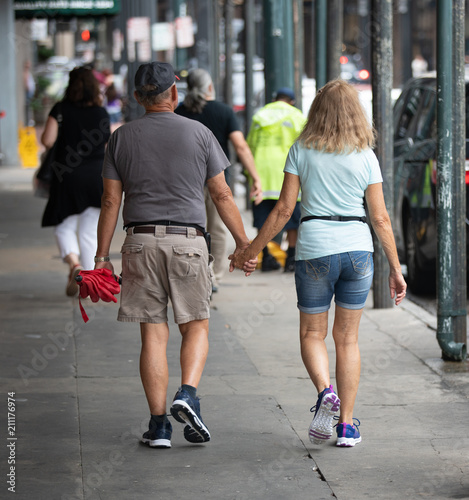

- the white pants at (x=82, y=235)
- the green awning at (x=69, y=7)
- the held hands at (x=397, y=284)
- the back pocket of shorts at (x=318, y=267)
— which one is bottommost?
the white pants at (x=82, y=235)

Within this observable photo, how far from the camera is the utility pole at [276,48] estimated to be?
40.8ft

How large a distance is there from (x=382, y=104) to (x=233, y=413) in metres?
3.64

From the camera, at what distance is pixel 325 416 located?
523 cm

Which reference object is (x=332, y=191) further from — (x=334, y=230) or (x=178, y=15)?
(x=178, y=15)

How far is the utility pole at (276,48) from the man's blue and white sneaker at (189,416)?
296 inches

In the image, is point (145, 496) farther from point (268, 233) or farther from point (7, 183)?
point (7, 183)

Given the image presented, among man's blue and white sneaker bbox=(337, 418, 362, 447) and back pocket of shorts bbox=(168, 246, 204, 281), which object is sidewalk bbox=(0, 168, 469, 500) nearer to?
man's blue and white sneaker bbox=(337, 418, 362, 447)

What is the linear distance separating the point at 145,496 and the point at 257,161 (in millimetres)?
6298

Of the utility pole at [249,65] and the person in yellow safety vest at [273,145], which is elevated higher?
the utility pole at [249,65]

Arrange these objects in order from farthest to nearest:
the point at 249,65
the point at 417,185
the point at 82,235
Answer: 1. the point at 249,65
2. the point at 417,185
3. the point at 82,235

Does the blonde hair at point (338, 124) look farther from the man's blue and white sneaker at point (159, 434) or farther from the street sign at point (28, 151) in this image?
the street sign at point (28, 151)

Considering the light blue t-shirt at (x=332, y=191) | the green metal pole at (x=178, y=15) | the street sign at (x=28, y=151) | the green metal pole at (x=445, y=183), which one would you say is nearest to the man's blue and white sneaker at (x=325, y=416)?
the light blue t-shirt at (x=332, y=191)

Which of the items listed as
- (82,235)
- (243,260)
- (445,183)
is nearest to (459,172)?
(445,183)

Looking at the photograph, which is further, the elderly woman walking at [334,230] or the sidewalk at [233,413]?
the elderly woman walking at [334,230]
